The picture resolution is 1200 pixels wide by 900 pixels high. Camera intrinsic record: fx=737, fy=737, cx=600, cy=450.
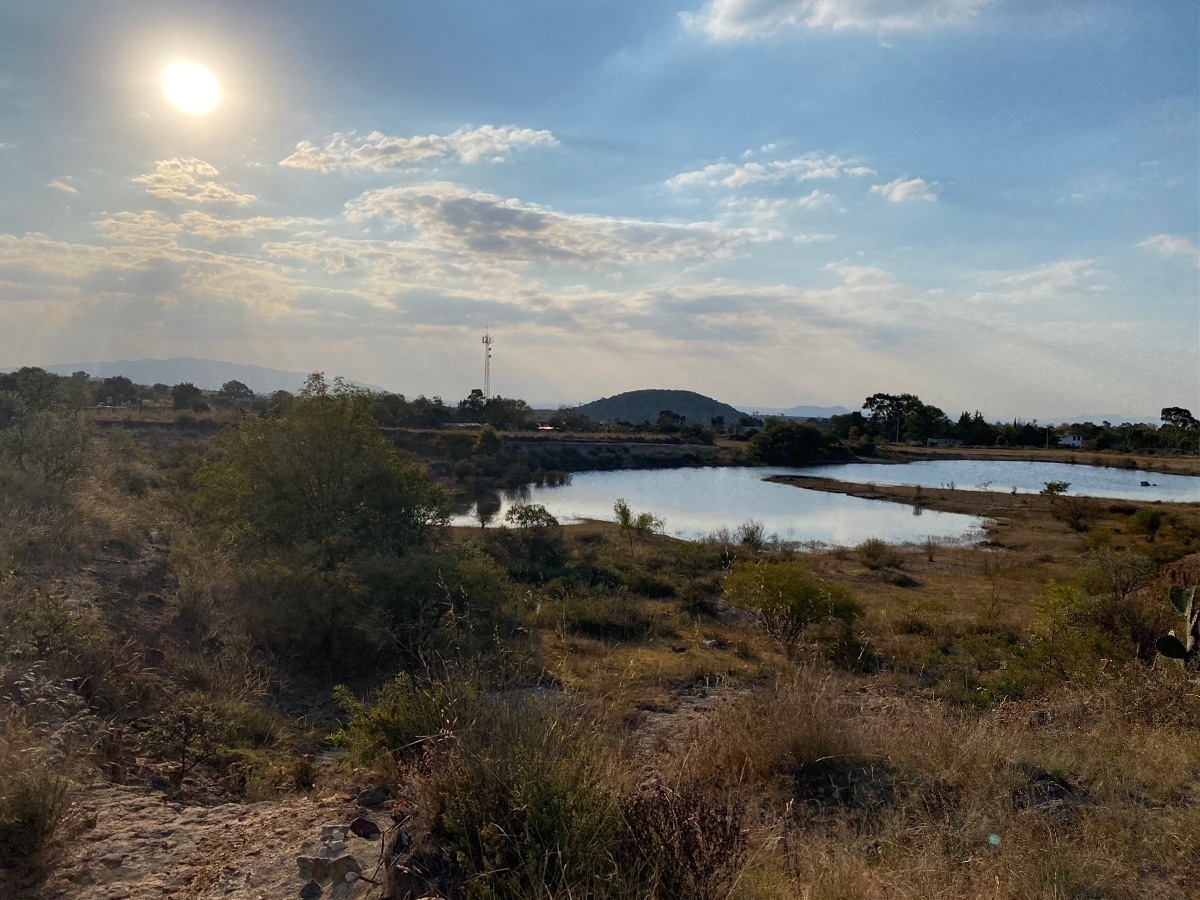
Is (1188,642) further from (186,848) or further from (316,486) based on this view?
(316,486)

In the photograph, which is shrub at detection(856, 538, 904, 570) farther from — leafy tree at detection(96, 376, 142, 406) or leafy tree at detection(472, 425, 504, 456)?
leafy tree at detection(96, 376, 142, 406)

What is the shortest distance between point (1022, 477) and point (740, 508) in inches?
1802

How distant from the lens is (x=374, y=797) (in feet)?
15.6

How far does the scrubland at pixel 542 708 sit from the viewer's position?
369 cm

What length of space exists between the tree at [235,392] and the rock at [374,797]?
9393 centimetres

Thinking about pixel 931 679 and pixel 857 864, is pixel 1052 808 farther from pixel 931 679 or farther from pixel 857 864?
pixel 931 679

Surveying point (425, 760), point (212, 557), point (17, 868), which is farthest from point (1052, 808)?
point (212, 557)

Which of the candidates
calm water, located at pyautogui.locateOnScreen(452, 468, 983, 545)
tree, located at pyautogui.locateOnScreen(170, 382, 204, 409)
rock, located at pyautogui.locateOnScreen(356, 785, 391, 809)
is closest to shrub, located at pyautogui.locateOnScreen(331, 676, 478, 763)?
rock, located at pyautogui.locateOnScreen(356, 785, 391, 809)

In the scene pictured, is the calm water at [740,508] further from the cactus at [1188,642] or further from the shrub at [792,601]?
the cactus at [1188,642]

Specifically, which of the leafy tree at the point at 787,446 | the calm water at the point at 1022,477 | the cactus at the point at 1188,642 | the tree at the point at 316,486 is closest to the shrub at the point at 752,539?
the tree at the point at 316,486

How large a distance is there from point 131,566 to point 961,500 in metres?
59.2

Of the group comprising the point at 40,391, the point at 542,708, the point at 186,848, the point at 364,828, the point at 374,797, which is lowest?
the point at 186,848

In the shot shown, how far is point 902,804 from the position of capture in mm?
4625

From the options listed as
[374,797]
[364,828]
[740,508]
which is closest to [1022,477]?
[740,508]
